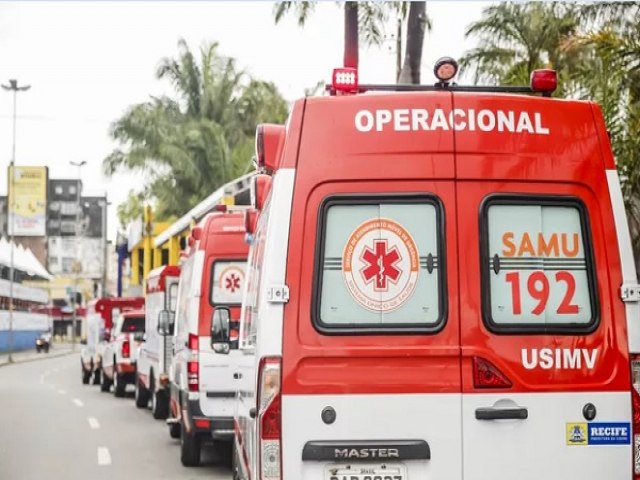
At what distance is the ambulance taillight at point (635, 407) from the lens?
18.7ft

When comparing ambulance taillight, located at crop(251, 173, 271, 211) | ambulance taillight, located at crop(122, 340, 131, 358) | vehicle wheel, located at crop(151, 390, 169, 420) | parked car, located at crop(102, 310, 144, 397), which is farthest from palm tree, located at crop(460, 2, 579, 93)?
ambulance taillight, located at crop(251, 173, 271, 211)

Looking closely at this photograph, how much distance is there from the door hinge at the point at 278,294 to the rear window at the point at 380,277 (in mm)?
148

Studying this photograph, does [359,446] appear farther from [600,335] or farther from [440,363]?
[600,335]

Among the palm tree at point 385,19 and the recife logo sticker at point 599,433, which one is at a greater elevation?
the palm tree at point 385,19

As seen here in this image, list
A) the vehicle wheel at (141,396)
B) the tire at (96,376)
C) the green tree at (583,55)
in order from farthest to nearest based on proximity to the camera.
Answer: the tire at (96,376), the vehicle wheel at (141,396), the green tree at (583,55)

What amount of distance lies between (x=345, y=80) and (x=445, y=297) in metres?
1.25

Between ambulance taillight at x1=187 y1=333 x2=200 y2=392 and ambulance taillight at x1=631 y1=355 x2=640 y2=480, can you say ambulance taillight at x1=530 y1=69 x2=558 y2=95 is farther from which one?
ambulance taillight at x1=187 y1=333 x2=200 y2=392

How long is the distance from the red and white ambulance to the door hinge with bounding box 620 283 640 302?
25.7 m

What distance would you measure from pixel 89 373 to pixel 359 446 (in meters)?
28.2

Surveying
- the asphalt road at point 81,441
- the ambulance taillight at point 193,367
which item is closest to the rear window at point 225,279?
the ambulance taillight at point 193,367

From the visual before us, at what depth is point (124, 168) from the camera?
4019 cm

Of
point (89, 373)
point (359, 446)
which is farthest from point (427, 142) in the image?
point (89, 373)

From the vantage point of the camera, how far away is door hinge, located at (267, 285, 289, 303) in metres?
5.64

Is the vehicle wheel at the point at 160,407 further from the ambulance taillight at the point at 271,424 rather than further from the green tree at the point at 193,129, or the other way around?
the green tree at the point at 193,129
